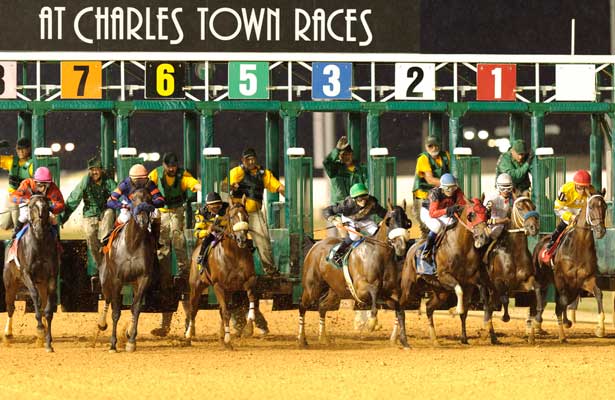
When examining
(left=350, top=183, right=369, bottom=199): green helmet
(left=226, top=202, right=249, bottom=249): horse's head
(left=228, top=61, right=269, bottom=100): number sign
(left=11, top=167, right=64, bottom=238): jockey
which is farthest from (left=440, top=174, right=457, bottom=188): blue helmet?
(left=11, top=167, right=64, bottom=238): jockey

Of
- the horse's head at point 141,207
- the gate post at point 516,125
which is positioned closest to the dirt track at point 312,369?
the horse's head at point 141,207

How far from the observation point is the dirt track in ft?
36.1

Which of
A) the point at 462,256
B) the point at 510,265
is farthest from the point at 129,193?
the point at 510,265

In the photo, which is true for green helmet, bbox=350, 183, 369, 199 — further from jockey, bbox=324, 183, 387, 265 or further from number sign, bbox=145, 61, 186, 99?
number sign, bbox=145, 61, 186, 99

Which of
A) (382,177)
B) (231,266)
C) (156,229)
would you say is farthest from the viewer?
(382,177)

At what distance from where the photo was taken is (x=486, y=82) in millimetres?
16141

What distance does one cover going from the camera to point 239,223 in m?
13.7

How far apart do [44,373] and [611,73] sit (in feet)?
24.4

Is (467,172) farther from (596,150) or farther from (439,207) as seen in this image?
(596,150)

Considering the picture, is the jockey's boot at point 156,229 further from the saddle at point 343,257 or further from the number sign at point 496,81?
the number sign at point 496,81

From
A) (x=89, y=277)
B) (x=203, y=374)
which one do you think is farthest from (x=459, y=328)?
(x=203, y=374)

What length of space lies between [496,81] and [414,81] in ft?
3.04

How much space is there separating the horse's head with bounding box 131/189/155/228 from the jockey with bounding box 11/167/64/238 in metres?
0.84

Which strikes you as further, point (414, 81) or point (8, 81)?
point (414, 81)
